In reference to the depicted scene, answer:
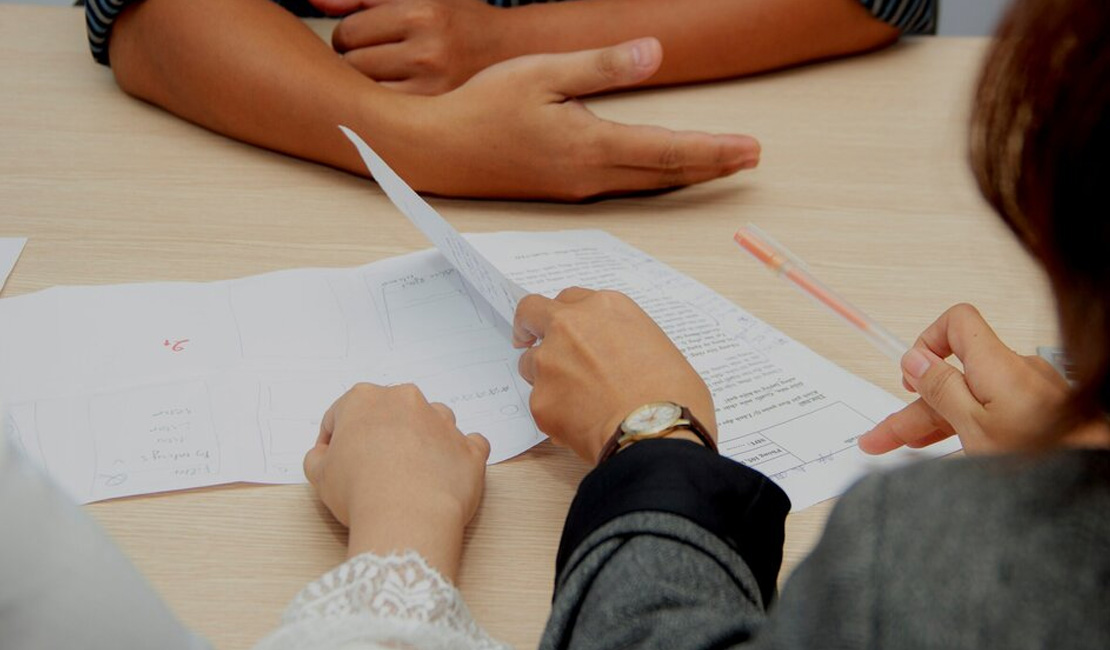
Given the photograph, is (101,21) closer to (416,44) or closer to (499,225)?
(416,44)

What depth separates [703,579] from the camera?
1.63 ft

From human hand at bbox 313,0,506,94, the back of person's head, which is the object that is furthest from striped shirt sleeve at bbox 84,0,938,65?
the back of person's head

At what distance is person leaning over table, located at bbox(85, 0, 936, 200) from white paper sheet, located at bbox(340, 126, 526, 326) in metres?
0.14

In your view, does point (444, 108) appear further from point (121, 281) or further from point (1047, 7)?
point (1047, 7)

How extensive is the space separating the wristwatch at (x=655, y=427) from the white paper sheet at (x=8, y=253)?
0.47m

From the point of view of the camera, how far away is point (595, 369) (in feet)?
2.19

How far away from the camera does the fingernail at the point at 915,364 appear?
68cm

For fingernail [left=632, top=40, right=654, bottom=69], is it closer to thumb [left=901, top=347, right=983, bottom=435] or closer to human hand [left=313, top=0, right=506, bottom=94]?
human hand [left=313, top=0, right=506, bottom=94]

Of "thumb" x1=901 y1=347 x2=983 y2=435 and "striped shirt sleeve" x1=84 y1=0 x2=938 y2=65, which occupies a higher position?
"striped shirt sleeve" x1=84 y1=0 x2=938 y2=65

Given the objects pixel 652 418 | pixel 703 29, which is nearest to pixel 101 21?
pixel 703 29

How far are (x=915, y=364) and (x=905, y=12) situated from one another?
59 centimetres

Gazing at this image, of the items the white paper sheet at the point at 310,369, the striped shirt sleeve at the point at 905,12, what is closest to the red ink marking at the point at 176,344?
the white paper sheet at the point at 310,369

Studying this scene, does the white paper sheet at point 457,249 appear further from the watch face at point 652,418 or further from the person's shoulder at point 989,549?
the person's shoulder at point 989,549

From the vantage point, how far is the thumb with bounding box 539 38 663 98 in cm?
96
